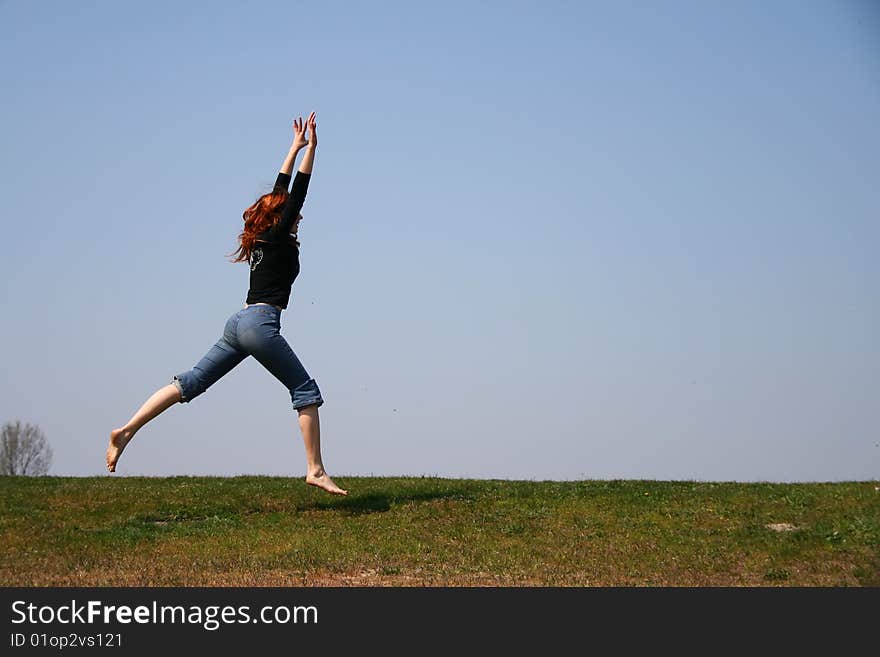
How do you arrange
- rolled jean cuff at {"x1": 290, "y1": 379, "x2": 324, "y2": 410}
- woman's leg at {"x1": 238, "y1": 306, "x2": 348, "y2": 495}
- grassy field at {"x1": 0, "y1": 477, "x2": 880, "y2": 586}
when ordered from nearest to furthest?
grassy field at {"x1": 0, "y1": 477, "x2": 880, "y2": 586}
woman's leg at {"x1": 238, "y1": 306, "x2": 348, "y2": 495}
rolled jean cuff at {"x1": 290, "y1": 379, "x2": 324, "y2": 410}

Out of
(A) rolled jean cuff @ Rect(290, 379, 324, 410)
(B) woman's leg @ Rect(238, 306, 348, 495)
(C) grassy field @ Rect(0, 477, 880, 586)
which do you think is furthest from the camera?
(A) rolled jean cuff @ Rect(290, 379, 324, 410)

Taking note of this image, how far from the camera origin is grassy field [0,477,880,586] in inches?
410

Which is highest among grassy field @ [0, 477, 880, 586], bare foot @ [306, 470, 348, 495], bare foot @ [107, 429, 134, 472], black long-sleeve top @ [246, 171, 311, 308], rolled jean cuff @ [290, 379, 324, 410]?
black long-sleeve top @ [246, 171, 311, 308]

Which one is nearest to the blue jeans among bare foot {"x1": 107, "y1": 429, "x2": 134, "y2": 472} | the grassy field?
bare foot {"x1": 107, "y1": 429, "x2": 134, "y2": 472}

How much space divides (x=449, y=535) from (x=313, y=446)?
1992 millimetres

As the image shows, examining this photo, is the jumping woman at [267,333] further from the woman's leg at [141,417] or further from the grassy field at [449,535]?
the grassy field at [449,535]

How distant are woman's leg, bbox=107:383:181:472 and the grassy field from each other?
897 mm

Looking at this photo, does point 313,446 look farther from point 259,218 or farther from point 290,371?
point 259,218

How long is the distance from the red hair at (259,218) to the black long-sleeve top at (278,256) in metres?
0.07

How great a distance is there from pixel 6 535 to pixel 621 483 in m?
8.28

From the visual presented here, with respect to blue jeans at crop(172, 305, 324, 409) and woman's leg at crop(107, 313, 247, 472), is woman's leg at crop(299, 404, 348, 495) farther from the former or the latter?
woman's leg at crop(107, 313, 247, 472)

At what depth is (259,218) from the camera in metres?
12.8

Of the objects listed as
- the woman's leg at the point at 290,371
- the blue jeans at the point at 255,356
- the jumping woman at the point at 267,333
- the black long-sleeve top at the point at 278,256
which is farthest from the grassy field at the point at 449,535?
the black long-sleeve top at the point at 278,256
